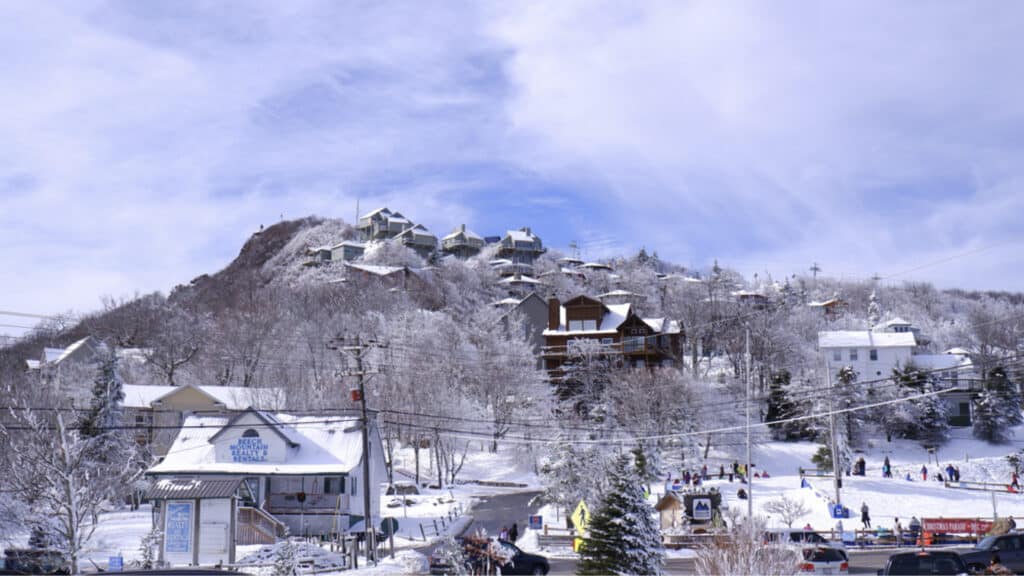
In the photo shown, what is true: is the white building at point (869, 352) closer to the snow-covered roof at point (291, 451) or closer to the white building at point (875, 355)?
the white building at point (875, 355)

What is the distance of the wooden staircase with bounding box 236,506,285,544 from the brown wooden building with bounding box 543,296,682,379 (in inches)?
1853

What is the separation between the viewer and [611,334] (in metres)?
83.5

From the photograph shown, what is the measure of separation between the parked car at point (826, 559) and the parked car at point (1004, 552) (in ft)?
10.9

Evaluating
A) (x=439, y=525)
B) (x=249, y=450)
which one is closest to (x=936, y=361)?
(x=439, y=525)

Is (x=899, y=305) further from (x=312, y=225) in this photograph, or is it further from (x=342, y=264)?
(x=312, y=225)

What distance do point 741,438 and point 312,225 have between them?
136 meters

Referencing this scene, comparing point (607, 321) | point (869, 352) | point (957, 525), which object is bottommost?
point (957, 525)

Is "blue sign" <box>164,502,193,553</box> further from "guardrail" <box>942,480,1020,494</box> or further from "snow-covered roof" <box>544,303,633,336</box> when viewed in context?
"snow-covered roof" <box>544,303,633,336</box>

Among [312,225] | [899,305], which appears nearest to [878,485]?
[899,305]

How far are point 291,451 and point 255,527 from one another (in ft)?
23.5

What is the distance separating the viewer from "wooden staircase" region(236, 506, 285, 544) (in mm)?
35938

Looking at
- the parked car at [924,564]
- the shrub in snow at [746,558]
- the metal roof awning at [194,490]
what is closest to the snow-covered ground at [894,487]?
the parked car at [924,564]

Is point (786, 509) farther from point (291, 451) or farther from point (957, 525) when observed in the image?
point (291, 451)

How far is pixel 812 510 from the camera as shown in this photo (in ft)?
150
